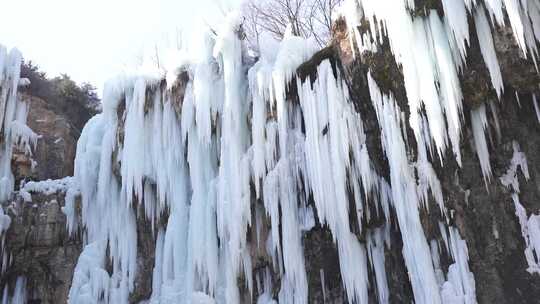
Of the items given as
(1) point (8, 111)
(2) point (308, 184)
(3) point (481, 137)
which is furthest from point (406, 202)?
(1) point (8, 111)

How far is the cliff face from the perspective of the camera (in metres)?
5.11

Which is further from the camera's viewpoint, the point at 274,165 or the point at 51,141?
the point at 51,141

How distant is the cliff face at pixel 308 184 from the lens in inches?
201

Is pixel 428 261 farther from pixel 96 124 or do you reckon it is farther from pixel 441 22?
pixel 96 124

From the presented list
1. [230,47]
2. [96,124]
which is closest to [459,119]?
[230,47]

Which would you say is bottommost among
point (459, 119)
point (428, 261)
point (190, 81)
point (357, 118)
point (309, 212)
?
point (428, 261)

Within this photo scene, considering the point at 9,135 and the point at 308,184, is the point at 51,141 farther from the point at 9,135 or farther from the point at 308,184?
the point at 308,184

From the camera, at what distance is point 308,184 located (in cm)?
637

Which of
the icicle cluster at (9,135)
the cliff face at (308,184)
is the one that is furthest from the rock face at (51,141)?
the cliff face at (308,184)

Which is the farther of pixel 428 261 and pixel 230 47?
pixel 230 47

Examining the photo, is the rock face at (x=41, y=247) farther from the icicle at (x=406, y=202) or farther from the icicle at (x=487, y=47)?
→ the icicle at (x=487, y=47)

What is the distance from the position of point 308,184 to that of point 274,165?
1.92 ft

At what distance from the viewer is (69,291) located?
8305 millimetres

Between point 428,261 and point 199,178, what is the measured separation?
366cm
